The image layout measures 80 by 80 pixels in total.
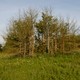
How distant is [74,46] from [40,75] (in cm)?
2177

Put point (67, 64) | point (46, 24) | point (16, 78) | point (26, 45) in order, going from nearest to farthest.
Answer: point (16, 78) < point (67, 64) < point (26, 45) < point (46, 24)

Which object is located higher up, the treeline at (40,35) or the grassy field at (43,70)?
the treeline at (40,35)

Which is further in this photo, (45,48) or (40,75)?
(45,48)

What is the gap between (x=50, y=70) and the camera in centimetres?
1065

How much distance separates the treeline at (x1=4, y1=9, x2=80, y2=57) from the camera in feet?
95.0

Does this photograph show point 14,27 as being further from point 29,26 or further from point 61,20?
point 61,20

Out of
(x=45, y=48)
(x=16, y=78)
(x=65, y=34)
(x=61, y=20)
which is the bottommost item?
(x=16, y=78)

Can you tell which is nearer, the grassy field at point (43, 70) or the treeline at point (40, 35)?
the grassy field at point (43, 70)

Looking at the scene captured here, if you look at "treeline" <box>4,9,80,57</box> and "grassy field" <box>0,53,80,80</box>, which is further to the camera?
"treeline" <box>4,9,80,57</box>

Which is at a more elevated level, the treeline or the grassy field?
the treeline

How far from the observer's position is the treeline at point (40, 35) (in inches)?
1141

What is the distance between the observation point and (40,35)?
3130cm

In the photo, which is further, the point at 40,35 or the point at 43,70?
the point at 40,35

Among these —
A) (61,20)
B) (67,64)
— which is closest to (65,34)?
(61,20)
